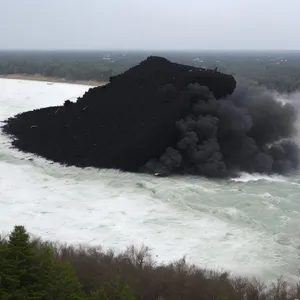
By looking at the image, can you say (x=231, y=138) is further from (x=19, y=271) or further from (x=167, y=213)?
(x=19, y=271)

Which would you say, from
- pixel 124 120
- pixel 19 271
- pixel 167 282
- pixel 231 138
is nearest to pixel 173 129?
pixel 124 120

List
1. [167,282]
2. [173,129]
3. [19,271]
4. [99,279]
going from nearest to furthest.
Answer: [19,271] → [99,279] → [167,282] → [173,129]

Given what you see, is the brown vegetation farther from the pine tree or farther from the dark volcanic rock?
the dark volcanic rock

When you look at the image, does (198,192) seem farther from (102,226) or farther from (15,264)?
(15,264)

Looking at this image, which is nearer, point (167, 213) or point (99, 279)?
point (99, 279)

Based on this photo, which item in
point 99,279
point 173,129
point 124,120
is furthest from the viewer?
point 124,120

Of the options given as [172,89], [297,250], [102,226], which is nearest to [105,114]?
[172,89]

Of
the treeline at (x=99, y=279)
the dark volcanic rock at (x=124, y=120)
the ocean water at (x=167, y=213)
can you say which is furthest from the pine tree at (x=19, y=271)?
the dark volcanic rock at (x=124, y=120)

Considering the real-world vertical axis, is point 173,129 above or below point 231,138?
above
